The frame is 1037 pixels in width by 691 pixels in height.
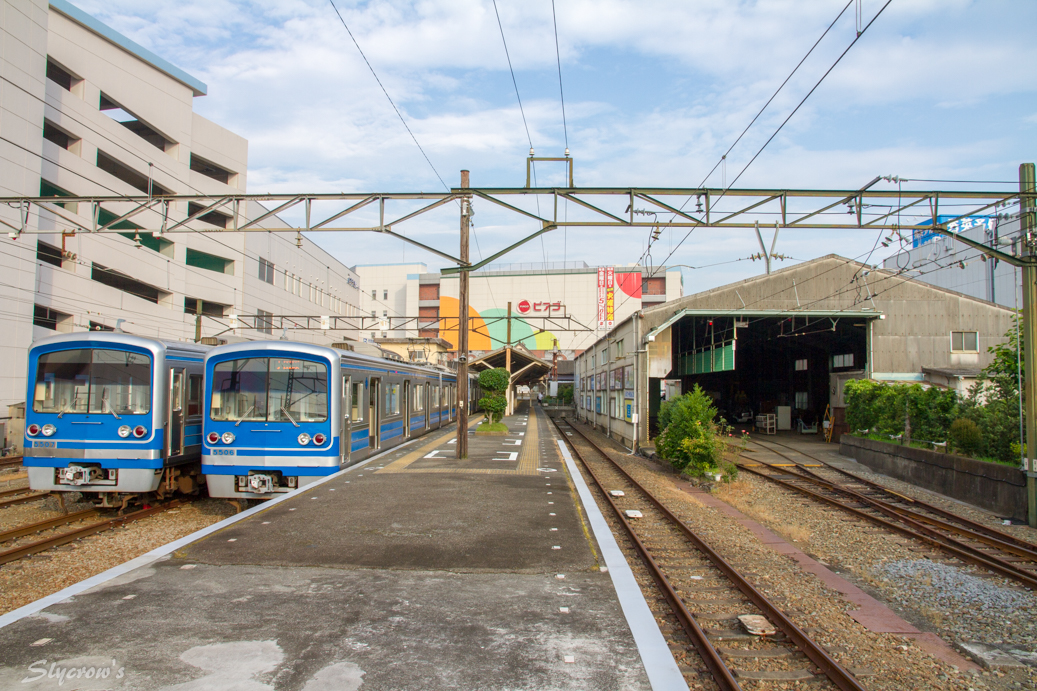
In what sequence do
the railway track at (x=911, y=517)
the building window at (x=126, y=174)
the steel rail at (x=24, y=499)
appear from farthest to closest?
the building window at (x=126, y=174), the steel rail at (x=24, y=499), the railway track at (x=911, y=517)

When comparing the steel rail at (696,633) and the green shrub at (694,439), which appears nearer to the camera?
the steel rail at (696,633)

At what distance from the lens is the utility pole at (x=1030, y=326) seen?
10.4 meters

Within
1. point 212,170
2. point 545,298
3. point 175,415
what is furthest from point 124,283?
point 545,298

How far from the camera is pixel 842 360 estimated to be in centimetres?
2733

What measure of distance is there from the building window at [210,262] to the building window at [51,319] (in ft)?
34.2

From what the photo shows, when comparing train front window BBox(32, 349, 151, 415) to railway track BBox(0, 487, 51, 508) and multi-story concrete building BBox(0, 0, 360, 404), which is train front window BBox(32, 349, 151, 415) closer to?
railway track BBox(0, 487, 51, 508)

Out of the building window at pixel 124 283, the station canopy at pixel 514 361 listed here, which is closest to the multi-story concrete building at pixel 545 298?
the station canopy at pixel 514 361

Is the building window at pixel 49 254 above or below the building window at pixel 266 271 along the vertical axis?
below

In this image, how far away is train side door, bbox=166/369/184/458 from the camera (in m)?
10.5

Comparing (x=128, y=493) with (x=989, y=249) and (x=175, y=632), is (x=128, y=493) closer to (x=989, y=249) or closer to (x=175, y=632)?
(x=175, y=632)

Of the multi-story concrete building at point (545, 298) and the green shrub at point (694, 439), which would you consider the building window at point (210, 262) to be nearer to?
the green shrub at point (694, 439)

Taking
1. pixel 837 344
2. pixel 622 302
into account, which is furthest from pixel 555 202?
pixel 622 302

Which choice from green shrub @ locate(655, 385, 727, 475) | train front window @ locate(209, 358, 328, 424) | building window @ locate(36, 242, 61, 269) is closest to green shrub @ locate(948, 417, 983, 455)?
green shrub @ locate(655, 385, 727, 475)

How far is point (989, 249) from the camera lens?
10.3 m
